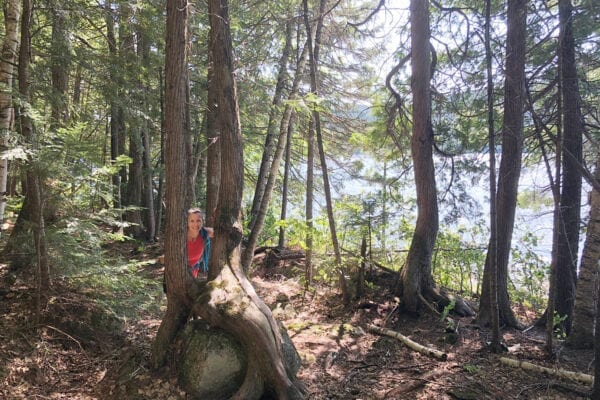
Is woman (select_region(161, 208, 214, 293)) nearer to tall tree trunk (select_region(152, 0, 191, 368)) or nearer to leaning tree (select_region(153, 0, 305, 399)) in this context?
leaning tree (select_region(153, 0, 305, 399))

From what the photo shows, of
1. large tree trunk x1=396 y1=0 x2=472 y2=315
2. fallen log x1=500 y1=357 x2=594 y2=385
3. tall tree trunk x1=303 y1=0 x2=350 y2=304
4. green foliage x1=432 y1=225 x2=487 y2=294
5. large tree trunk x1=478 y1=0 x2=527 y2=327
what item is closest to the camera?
fallen log x1=500 y1=357 x2=594 y2=385

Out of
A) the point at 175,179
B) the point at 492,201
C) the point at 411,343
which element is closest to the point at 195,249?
the point at 175,179

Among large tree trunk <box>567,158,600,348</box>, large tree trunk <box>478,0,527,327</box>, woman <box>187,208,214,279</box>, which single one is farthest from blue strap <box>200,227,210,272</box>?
large tree trunk <box>567,158,600,348</box>

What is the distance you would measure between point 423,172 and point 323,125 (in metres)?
5.65

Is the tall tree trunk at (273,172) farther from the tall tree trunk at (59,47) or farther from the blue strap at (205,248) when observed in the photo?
the tall tree trunk at (59,47)

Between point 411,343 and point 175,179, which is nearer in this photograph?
point 175,179

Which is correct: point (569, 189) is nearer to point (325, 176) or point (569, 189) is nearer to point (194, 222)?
point (325, 176)

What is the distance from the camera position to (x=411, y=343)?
20.4 ft

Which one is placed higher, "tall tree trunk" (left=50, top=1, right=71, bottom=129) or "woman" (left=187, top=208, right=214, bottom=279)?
"tall tree trunk" (left=50, top=1, right=71, bottom=129)

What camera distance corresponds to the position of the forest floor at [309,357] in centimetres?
468

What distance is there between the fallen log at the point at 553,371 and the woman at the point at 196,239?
486 cm

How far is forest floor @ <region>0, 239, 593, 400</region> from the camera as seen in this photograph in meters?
4.68

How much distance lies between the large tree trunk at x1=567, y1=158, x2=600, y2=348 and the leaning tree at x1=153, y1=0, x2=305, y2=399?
184 inches

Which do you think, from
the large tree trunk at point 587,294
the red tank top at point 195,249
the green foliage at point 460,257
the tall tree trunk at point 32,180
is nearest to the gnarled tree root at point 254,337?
the red tank top at point 195,249
